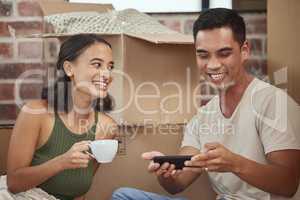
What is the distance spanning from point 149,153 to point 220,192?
0.63 feet

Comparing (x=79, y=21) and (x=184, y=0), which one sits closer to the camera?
(x=79, y=21)

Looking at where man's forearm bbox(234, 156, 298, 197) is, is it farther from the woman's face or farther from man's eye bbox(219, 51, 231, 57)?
the woman's face

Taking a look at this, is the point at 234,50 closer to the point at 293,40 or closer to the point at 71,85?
the point at 293,40

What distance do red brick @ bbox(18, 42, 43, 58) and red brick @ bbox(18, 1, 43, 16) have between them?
0.23 feet

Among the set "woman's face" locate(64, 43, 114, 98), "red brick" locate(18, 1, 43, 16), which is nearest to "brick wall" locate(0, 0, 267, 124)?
"red brick" locate(18, 1, 43, 16)

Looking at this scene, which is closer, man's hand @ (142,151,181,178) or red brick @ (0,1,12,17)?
man's hand @ (142,151,181,178)

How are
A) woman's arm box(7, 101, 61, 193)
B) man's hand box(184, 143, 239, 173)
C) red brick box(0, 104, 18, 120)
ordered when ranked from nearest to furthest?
man's hand box(184, 143, 239, 173)
woman's arm box(7, 101, 61, 193)
red brick box(0, 104, 18, 120)

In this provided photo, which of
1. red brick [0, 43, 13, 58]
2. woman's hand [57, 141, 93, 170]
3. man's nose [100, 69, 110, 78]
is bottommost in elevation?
woman's hand [57, 141, 93, 170]

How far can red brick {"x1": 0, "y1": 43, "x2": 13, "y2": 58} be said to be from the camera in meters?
1.22

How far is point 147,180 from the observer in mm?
1178

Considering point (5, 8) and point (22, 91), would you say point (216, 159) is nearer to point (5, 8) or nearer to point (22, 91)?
point (22, 91)

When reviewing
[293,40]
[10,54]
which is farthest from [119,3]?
[293,40]

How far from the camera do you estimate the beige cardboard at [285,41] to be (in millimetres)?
1175

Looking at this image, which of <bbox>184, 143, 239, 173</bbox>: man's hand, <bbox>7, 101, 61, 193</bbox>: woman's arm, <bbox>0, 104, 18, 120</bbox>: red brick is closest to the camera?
<bbox>184, 143, 239, 173</bbox>: man's hand
